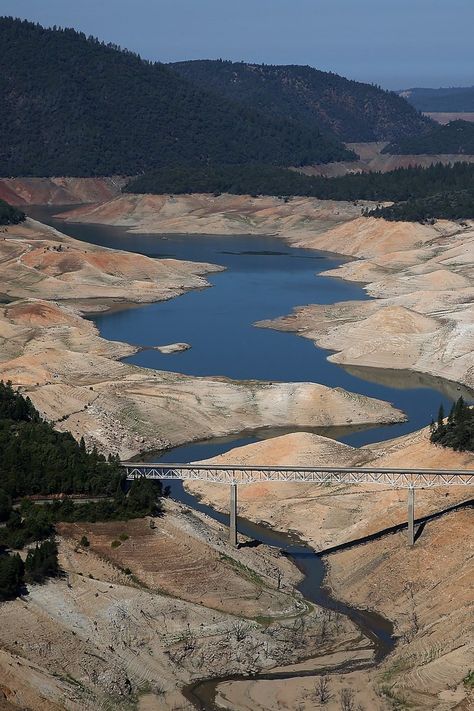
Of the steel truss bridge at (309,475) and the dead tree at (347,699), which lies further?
the steel truss bridge at (309,475)

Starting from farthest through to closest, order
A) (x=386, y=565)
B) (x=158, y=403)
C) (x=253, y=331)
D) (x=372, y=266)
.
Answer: (x=372, y=266), (x=253, y=331), (x=158, y=403), (x=386, y=565)

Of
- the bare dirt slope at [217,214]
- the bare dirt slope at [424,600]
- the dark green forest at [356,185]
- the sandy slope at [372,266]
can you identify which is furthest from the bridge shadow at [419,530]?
the bare dirt slope at [217,214]

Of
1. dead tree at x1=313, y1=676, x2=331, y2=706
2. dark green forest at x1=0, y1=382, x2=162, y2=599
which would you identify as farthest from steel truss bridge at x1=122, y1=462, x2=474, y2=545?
dead tree at x1=313, y1=676, x2=331, y2=706

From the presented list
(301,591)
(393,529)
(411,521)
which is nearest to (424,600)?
(301,591)

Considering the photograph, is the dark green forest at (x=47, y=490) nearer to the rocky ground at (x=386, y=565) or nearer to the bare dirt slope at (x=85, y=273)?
the rocky ground at (x=386, y=565)

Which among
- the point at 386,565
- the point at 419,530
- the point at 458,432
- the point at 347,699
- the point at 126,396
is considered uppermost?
the point at 458,432

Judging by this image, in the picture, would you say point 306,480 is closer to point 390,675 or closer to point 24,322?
point 390,675

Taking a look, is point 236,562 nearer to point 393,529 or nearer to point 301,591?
point 301,591
